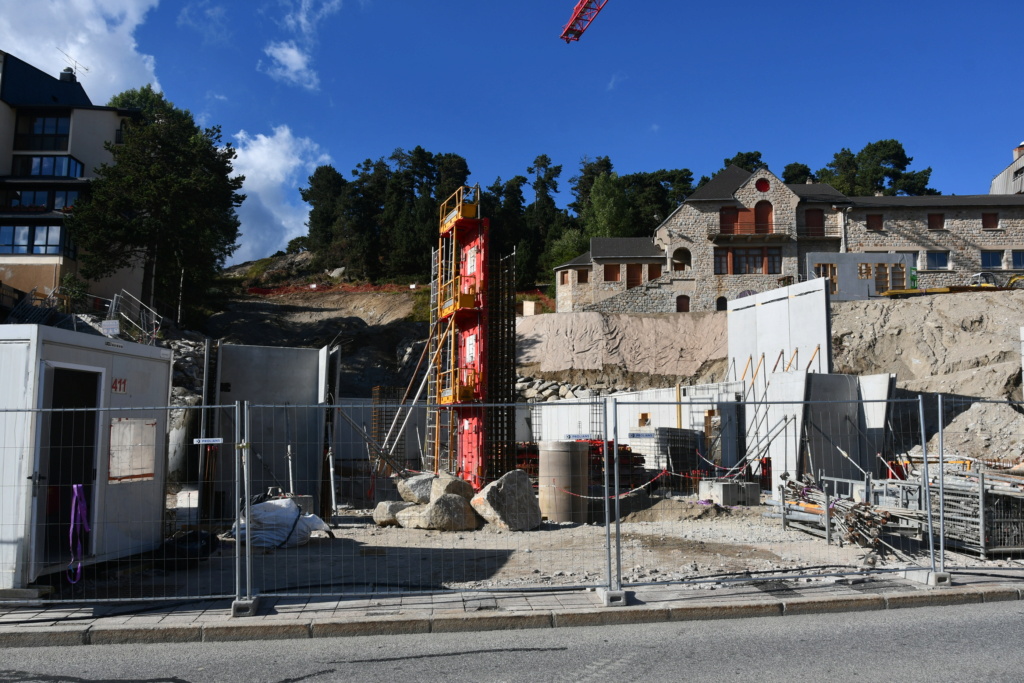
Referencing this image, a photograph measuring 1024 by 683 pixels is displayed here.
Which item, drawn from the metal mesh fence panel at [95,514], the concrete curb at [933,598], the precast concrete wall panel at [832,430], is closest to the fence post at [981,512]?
the concrete curb at [933,598]

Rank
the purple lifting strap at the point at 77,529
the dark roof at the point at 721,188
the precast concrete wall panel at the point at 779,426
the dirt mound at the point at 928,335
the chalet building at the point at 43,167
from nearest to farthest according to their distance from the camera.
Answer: the purple lifting strap at the point at 77,529 < the precast concrete wall panel at the point at 779,426 < the dirt mound at the point at 928,335 < the chalet building at the point at 43,167 < the dark roof at the point at 721,188

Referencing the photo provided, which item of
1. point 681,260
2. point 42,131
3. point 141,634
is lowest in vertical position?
point 141,634

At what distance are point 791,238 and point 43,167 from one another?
46.4 metres

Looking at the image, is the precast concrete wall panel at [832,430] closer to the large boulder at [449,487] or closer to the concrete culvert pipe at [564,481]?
the concrete culvert pipe at [564,481]

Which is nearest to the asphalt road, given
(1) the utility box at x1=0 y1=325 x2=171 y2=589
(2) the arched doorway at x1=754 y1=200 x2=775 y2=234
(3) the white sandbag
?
(1) the utility box at x1=0 y1=325 x2=171 y2=589

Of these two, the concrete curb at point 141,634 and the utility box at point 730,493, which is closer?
the concrete curb at point 141,634

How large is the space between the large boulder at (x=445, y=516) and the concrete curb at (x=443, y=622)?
16.8 feet

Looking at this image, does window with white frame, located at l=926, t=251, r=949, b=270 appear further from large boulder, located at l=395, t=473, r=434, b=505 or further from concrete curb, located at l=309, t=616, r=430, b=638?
concrete curb, located at l=309, t=616, r=430, b=638

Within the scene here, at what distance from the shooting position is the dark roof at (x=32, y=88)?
4556cm

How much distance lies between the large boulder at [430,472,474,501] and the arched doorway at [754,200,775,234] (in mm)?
40470

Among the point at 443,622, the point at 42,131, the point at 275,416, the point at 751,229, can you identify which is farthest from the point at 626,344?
the point at 443,622

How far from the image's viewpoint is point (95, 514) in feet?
27.6

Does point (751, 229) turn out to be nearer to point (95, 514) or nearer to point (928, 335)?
point (928, 335)

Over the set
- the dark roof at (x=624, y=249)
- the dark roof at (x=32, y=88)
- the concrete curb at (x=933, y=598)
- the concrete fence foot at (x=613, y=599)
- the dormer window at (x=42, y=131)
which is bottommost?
the concrete curb at (x=933, y=598)
